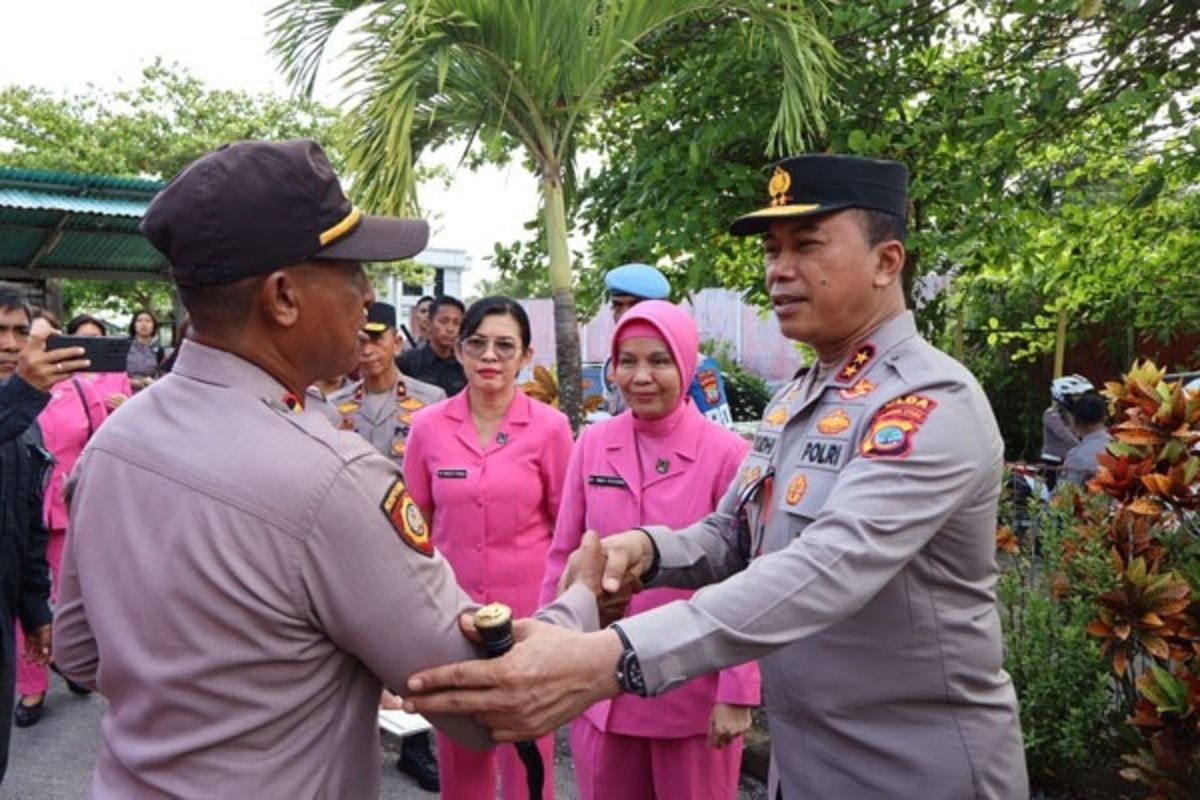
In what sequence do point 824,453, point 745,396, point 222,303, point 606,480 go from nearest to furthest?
point 222,303
point 824,453
point 606,480
point 745,396

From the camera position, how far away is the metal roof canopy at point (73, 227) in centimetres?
746

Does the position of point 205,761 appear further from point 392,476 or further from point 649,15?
point 649,15

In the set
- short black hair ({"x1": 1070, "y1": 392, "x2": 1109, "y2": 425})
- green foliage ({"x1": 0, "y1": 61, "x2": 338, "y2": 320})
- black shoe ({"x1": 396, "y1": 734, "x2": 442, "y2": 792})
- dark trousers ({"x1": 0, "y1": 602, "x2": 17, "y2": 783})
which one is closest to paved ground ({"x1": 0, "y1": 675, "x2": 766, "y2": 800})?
black shoe ({"x1": 396, "y1": 734, "x2": 442, "y2": 792})

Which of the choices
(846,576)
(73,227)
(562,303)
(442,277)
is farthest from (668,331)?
(442,277)

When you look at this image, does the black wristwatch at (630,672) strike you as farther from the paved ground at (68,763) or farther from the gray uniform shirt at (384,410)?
the gray uniform shirt at (384,410)

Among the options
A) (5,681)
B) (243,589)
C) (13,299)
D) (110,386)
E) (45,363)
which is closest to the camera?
(243,589)

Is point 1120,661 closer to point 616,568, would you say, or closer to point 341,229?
point 616,568

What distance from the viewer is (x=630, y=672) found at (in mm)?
1445

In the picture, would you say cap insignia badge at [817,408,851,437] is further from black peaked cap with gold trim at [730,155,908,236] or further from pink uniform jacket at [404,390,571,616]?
pink uniform jacket at [404,390,571,616]

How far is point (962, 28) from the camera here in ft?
18.7

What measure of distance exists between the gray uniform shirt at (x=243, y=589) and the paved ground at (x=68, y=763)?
109 inches

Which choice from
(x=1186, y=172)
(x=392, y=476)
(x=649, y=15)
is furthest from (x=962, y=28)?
(x=392, y=476)

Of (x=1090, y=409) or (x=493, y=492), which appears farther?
(x=1090, y=409)

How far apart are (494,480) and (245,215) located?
2.16m
